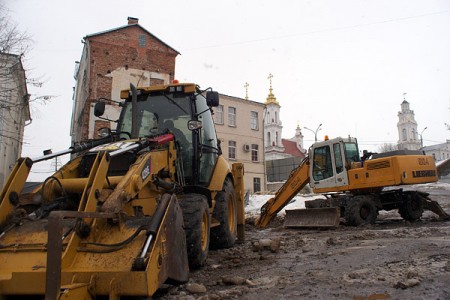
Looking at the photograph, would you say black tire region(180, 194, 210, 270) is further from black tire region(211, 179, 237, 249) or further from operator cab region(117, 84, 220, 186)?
black tire region(211, 179, 237, 249)

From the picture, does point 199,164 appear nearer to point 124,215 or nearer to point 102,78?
point 124,215

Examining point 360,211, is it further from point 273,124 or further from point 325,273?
point 273,124

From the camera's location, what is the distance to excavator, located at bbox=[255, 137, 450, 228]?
1069 cm

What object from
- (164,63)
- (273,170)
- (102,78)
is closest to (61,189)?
(102,78)

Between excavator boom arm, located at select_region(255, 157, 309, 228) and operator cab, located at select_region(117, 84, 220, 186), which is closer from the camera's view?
operator cab, located at select_region(117, 84, 220, 186)

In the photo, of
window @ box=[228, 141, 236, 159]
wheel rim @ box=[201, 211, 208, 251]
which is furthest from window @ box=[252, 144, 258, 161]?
wheel rim @ box=[201, 211, 208, 251]

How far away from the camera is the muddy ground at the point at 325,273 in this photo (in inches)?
146

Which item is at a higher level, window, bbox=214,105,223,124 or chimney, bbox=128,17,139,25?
chimney, bbox=128,17,139,25

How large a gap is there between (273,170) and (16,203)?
38.7 m

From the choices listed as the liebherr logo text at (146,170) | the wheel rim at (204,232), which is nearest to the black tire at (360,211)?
the wheel rim at (204,232)

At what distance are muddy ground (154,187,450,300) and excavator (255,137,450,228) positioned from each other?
13.8 ft

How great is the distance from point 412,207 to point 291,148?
6265 centimetres

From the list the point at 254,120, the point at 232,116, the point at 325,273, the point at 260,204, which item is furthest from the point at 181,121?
the point at 254,120

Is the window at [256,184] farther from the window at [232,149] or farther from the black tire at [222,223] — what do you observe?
the black tire at [222,223]
